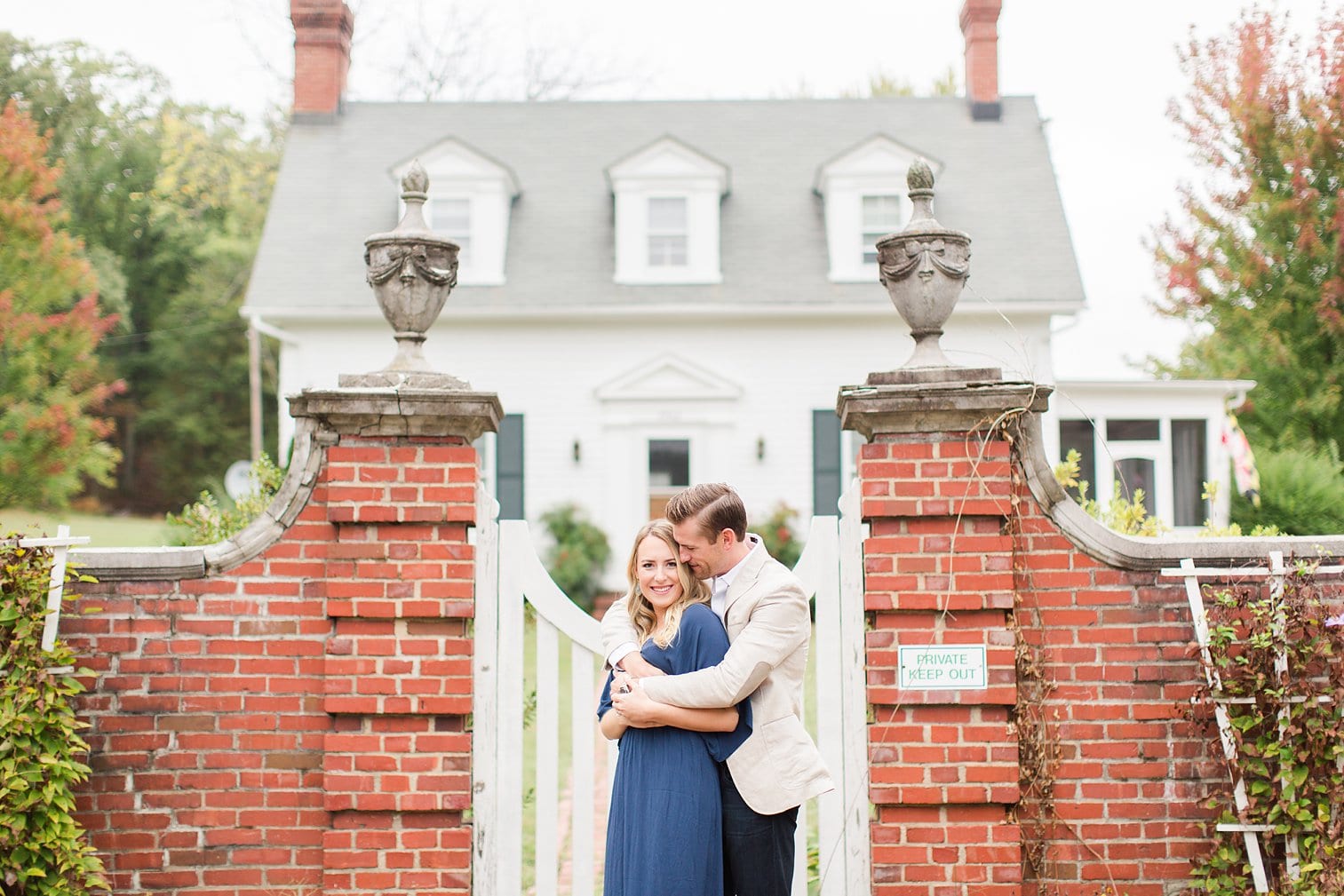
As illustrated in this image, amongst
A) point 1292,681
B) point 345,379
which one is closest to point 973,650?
point 1292,681

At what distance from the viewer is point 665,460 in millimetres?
14938

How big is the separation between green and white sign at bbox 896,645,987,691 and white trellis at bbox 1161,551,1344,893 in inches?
29.4

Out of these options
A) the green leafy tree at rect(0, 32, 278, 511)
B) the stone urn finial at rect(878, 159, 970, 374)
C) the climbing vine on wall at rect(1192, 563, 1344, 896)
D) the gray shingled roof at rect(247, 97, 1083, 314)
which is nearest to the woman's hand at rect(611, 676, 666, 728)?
the stone urn finial at rect(878, 159, 970, 374)

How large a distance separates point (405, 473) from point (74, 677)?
1357mm

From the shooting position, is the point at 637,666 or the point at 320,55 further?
the point at 320,55

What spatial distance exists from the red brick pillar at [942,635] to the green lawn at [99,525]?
1270cm

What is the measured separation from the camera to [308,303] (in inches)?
577

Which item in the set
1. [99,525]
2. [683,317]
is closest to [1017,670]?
[683,317]

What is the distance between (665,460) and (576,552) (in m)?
1.73

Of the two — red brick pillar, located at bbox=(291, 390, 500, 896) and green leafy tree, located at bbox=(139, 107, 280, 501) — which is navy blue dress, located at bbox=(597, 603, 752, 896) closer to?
red brick pillar, located at bbox=(291, 390, 500, 896)

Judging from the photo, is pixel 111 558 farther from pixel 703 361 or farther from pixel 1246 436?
pixel 1246 436

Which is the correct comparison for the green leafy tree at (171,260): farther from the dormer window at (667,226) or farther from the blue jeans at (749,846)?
the blue jeans at (749,846)

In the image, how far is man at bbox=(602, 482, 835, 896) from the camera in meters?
3.12

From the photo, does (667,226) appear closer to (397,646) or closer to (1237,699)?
(397,646)
